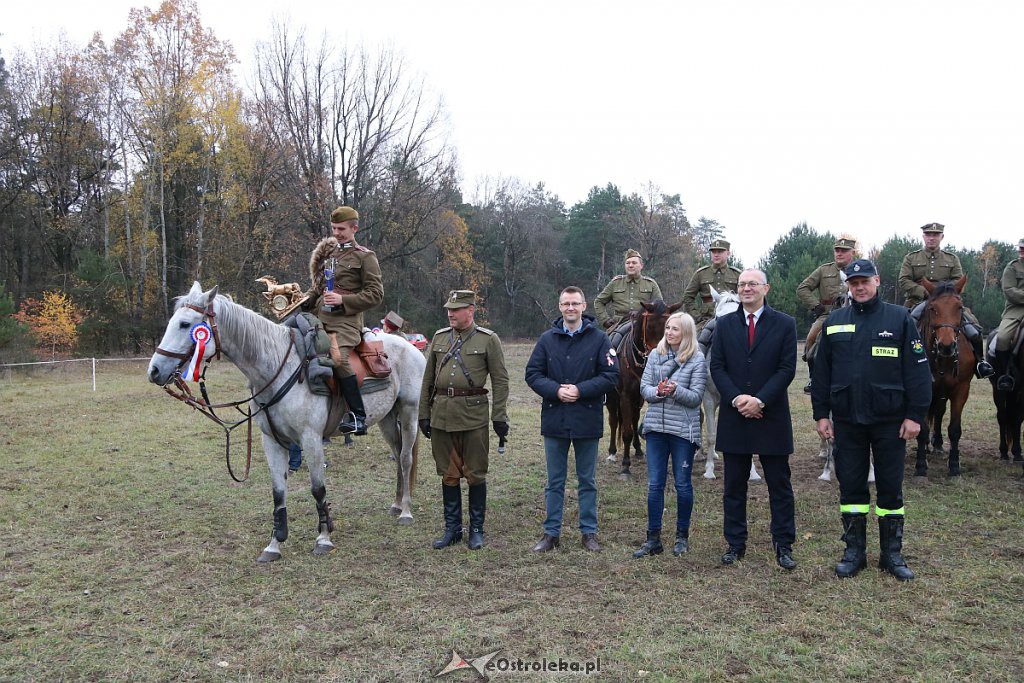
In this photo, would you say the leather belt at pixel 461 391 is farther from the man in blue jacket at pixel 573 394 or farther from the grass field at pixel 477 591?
the grass field at pixel 477 591

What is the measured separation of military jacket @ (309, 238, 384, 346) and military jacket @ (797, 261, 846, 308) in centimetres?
577

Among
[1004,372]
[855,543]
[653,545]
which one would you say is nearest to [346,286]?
[653,545]

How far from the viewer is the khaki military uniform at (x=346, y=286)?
595 centimetres

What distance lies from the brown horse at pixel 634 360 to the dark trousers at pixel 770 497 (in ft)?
9.18

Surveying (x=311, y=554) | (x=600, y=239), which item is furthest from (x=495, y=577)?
(x=600, y=239)

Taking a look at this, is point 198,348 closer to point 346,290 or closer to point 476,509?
point 346,290

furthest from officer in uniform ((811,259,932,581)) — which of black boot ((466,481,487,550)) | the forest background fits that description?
the forest background

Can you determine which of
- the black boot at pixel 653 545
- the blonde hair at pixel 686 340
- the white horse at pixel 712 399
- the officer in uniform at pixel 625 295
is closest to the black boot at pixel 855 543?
the black boot at pixel 653 545

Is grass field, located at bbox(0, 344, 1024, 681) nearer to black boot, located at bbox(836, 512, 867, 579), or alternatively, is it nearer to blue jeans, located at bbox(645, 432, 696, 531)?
black boot, located at bbox(836, 512, 867, 579)

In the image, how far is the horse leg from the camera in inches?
216

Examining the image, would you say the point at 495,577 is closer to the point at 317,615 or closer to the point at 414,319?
the point at 317,615

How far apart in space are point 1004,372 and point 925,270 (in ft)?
5.44

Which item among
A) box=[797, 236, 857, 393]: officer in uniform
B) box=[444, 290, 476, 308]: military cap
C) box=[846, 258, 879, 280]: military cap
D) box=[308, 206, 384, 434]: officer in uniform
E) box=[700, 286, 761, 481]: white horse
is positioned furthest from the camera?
box=[797, 236, 857, 393]: officer in uniform

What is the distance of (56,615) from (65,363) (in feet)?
64.4
